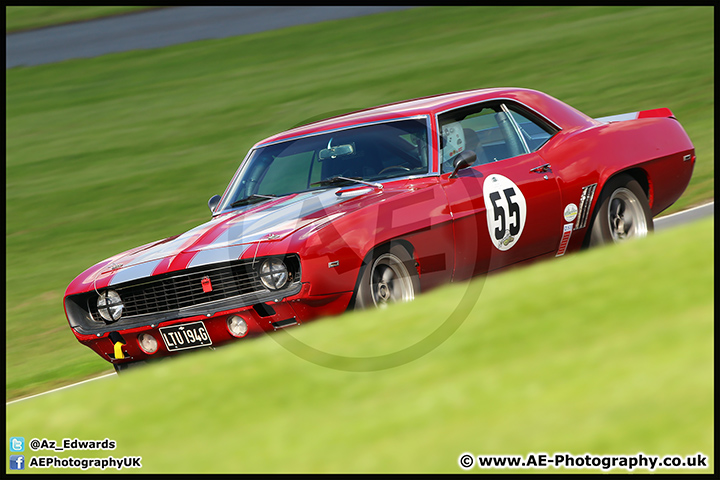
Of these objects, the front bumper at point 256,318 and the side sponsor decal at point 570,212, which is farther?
the side sponsor decal at point 570,212

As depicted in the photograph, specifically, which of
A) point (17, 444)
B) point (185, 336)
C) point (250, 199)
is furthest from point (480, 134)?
point (17, 444)

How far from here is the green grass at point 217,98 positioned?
11258 millimetres

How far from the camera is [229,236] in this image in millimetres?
5688

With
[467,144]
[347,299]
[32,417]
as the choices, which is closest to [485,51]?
[467,144]

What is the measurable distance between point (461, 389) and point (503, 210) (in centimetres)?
273

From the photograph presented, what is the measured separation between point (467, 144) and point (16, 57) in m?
19.6

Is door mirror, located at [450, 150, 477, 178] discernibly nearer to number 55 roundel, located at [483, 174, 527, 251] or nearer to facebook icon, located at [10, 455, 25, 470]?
number 55 roundel, located at [483, 174, 527, 251]

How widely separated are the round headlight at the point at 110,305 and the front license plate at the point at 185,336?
40 centimetres

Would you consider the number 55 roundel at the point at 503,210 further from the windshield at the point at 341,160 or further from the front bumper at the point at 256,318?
the front bumper at the point at 256,318

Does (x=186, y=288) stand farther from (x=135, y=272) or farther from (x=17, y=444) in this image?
(x=17, y=444)

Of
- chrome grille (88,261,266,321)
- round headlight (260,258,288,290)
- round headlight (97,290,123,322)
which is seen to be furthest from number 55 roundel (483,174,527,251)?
round headlight (97,290,123,322)

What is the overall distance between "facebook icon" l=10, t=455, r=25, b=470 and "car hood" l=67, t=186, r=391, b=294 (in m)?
1.81

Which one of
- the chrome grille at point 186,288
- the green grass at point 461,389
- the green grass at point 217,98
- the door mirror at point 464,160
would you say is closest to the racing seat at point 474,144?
the door mirror at point 464,160

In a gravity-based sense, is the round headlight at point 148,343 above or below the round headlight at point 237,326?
below
